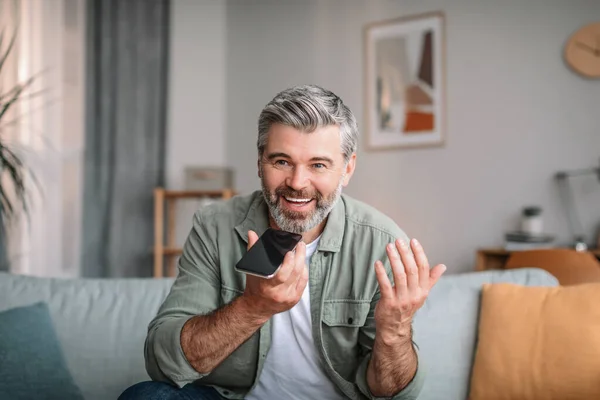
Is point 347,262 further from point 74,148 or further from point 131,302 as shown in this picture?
point 74,148

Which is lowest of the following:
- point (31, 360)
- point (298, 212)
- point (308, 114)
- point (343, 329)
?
point (31, 360)

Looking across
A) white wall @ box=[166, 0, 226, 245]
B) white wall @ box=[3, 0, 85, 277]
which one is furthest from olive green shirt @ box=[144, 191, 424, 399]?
white wall @ box=[166, 0, 226, 245]

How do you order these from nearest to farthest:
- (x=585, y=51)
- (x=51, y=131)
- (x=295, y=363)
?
(x=295, y=363)
(x=585, y=51)
(x=51, y=131)

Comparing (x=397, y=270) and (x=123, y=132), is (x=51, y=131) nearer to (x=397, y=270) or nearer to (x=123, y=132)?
(x=123, y=132)

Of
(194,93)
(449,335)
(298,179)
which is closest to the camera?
(298,179)

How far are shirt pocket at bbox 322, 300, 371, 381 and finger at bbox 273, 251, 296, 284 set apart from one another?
1.13ft

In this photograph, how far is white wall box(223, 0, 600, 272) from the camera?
3617mm

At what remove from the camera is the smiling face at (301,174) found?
1377 mm

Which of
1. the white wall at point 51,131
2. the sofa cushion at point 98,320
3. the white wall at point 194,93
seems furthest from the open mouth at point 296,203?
the white wall at point 194,93

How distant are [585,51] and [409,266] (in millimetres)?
2910

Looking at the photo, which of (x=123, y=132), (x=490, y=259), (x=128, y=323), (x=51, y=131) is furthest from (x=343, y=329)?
(x=123, y=132)

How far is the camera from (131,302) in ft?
6.27

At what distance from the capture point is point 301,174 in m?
1.37

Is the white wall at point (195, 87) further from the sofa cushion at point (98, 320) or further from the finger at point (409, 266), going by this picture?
the finger at point (409, 266)
